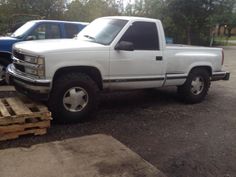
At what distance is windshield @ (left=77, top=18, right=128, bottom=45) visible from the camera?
620 cm

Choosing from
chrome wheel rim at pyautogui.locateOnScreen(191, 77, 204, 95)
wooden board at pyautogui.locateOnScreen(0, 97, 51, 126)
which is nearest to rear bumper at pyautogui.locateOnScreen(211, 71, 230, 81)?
chrome wheel rim at pyautogui.locateOnScreen(191, 77, 204, 95)

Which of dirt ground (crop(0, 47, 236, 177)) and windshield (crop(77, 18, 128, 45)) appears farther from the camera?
windshield (crop(77, 18, 128, 45))

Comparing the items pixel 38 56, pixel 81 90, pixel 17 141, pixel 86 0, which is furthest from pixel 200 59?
pixel 86 0

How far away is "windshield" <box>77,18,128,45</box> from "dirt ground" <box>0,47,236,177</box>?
4.90 ft

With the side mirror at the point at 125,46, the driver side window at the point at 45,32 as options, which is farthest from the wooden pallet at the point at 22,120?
the driver side window at the point at 45,32

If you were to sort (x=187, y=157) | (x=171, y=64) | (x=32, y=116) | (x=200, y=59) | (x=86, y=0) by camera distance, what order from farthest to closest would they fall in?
1. (x=86, y=0)
2. (x=200, y=59)
3. (x=171, y=64)
4. (x=32, y=116)
5. (x=187, y=157)

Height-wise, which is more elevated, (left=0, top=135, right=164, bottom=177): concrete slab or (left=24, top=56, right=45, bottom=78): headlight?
(left=24, top=56, right=45, bottom=78): headlight

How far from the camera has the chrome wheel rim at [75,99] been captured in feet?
18.4

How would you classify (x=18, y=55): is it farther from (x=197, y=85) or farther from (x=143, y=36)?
(x=197, y=85)

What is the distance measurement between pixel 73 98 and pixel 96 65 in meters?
0.72

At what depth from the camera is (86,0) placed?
876 inches

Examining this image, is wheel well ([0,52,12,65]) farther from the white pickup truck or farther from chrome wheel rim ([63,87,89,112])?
chrome wheel rim ([63,87,89,112])

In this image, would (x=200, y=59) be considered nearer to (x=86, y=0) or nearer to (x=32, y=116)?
(x=32, y=116)

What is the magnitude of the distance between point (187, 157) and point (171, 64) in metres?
2.79
